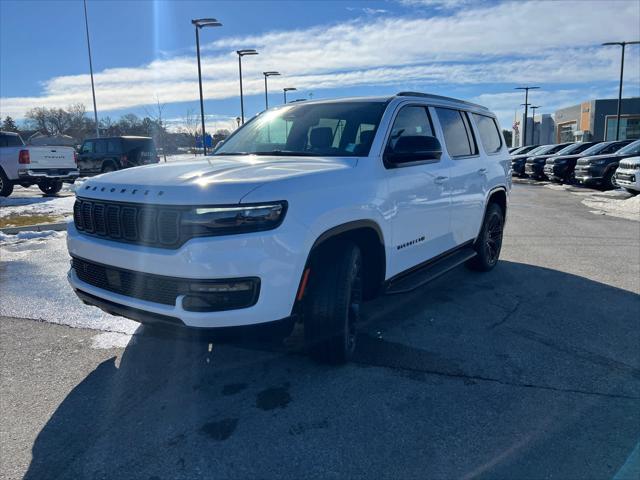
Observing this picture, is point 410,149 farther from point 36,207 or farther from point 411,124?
point 36,207

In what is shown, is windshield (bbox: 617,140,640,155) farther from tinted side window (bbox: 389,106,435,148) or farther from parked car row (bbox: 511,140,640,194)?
tinted side window (bbox: 389,106,435,148)

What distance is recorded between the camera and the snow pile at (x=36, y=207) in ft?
38.2

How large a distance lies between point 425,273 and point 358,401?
1.68 meters

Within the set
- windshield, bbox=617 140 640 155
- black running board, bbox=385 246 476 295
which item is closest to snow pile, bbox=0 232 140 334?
black running board, bbox=385 246 476 295

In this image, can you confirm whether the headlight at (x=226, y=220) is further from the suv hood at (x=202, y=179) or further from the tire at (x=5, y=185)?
the tire at (x=5, y=185)

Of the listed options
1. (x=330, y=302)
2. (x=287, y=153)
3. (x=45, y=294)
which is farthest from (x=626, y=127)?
(x=330, y=302)

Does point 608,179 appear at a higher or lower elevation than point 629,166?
lower

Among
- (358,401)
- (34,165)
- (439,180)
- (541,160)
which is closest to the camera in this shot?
(358,401)

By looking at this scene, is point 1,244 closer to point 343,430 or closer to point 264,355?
point 264,355

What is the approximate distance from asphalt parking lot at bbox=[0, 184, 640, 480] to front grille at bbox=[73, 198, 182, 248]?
2.00 ft

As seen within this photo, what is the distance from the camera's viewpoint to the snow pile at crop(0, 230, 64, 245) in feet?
27.7

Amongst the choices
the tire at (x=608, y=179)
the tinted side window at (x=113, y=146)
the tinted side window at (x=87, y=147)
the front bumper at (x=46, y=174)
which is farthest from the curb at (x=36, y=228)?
the tire at (x=608, y=179)

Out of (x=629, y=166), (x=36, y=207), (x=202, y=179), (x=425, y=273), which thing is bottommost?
(x=36, y=207)

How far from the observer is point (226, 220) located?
2.85 meters
